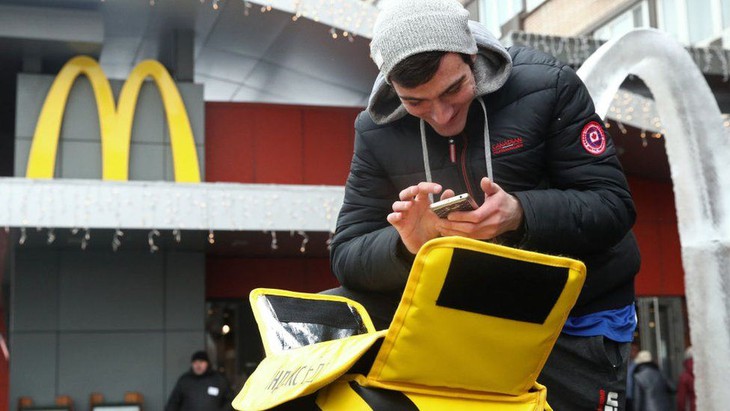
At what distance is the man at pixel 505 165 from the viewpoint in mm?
1812

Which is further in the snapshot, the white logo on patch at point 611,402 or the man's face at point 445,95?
the white logo on patch at point 611,402

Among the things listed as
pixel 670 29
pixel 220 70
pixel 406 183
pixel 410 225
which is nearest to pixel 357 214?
pixel 406 183

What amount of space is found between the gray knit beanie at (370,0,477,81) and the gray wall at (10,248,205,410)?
15695 millimetres

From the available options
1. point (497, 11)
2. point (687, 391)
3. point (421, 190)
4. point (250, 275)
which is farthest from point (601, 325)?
point (497, 11)

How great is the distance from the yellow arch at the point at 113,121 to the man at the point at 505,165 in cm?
1448

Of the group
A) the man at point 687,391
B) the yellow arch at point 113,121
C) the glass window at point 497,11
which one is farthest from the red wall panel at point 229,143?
the glass window at point 497,11

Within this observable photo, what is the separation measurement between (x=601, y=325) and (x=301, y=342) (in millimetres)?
542

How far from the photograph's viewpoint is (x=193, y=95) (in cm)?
1695

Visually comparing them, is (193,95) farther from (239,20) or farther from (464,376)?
(464,376)

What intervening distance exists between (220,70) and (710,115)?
14.9m

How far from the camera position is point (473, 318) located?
1448mm

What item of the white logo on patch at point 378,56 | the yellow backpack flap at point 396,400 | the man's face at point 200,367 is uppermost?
the white logo on patch at point 378,56

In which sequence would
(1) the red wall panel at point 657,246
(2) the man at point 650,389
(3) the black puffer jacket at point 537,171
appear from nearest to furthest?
(3) the black puffer jacket at point 537,171
(2) the man at point 650,389
(1) the red wall panel at point 657,246

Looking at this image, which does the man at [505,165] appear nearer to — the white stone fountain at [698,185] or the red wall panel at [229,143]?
the white stone fountain at [698,185]
